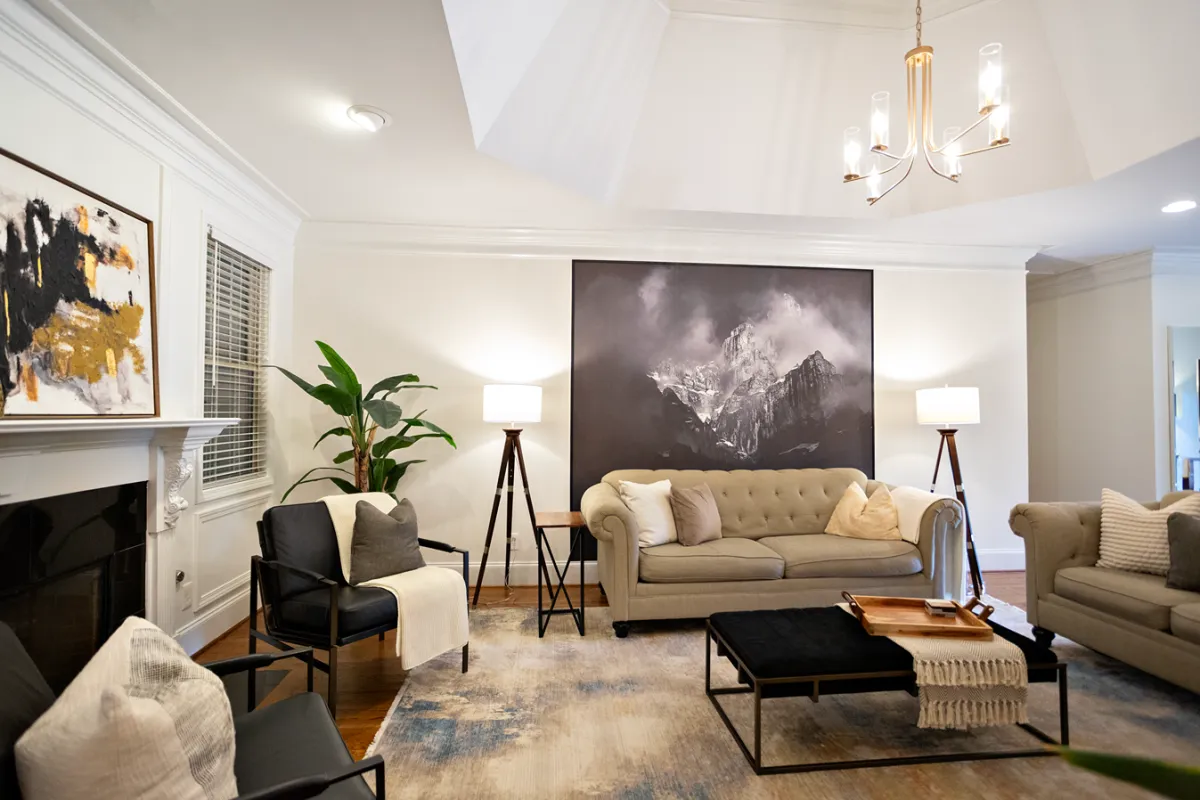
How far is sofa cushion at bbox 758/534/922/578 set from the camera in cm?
380

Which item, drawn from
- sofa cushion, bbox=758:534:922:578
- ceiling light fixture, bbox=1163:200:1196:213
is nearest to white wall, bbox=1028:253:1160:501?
ceiling light fixture, bbox=1163:200:1196:213

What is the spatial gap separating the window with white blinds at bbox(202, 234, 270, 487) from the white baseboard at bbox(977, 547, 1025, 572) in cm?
540

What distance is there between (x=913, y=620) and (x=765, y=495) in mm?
1777

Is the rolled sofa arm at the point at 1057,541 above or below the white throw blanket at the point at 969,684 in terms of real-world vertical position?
above

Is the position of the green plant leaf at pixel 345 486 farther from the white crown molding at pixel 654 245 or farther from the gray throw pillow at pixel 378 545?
the white crown molding at pixel 654 245

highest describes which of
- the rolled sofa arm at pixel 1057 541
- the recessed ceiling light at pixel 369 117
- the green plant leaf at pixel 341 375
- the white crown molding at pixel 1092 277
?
the recessed ceiling light at pixel 369 117

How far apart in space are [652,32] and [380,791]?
358 cm

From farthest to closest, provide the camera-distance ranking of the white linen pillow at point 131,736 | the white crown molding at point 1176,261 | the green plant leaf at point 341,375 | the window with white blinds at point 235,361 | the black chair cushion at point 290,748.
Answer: the white crown molding at point 1176,261 → the green plant leaf at point 341,375 → the window with white blinds at point 235,361 → the black chair cushion at point 290,748 → the white linen pillow at point 131,736

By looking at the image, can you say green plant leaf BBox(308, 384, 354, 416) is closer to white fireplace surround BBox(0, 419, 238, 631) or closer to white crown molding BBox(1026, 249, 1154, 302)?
white fireplace surround BBox(0, 419, 238, 631)

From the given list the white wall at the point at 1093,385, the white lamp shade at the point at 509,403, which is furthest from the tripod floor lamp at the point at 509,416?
the white wall at the point at 1093,385

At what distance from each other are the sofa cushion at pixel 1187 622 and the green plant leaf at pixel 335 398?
4.27 meters

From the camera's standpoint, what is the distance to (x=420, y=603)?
2986 mm

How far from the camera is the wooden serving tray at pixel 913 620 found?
2555 mm

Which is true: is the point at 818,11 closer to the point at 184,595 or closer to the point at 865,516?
the point at 865,516
